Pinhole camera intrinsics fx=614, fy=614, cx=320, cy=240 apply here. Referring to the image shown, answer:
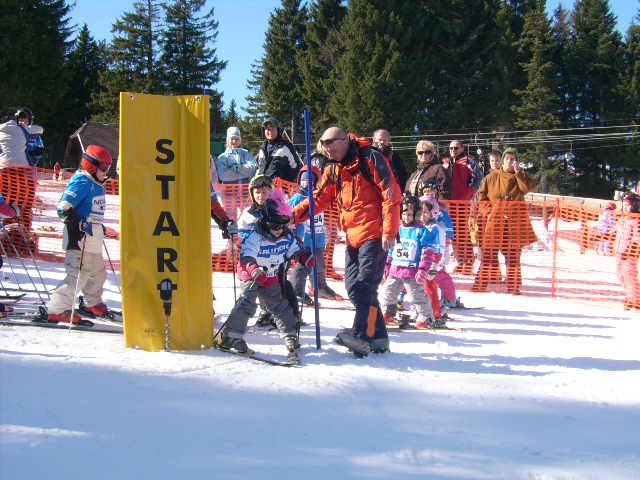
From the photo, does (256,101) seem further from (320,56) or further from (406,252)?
(406,252)

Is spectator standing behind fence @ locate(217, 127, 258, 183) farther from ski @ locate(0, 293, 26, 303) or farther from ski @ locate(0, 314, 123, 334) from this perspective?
ski @ locate(0, 314, 123, 334)

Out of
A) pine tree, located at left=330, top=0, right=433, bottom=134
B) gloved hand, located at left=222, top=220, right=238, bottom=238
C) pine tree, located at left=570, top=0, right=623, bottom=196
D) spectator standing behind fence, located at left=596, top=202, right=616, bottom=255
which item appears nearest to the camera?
gloved hand, located at left=222, top=220, right=238, bottom=238

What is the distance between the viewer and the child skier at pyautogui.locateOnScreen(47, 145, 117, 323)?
562 cm

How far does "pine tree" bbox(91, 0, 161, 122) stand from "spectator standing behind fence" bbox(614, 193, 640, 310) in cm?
4569

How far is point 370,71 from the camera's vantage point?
A: 3959cm

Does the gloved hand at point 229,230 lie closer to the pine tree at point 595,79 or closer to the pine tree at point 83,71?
the pine tree at point 595,79

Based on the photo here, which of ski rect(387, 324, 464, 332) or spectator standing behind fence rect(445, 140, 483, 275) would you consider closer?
ski rect(387, 324, 464, 332)

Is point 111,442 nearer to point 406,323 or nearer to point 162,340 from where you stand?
point 162,340

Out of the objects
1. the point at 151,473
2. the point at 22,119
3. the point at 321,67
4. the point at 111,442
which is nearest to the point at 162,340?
the point at 111,442

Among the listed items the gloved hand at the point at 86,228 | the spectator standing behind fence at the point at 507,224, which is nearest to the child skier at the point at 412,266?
the gloved hand at the point at 86,228

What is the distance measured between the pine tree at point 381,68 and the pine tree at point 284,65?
7449 millimetres

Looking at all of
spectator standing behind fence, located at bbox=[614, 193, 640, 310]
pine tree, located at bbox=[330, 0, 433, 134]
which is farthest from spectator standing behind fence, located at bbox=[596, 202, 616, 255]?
pine tree, located at bbox=[330, 0, 433, 134]

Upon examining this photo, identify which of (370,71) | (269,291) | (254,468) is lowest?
(254,468)

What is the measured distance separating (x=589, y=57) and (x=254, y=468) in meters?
46.5
